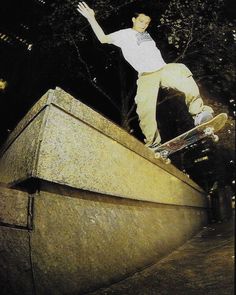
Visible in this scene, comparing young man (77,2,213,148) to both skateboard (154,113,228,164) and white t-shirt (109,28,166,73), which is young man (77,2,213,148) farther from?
skateboard (154,113,228,164)

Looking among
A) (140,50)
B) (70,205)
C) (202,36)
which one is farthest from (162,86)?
(202,36)

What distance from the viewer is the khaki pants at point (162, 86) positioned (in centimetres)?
473

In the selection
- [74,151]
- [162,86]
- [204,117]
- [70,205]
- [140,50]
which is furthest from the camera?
[162,86]

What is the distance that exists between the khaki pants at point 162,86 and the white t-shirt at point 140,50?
0.50ft

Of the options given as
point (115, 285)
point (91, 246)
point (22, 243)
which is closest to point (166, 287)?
point (115, 285)

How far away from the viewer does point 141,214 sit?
4.26m

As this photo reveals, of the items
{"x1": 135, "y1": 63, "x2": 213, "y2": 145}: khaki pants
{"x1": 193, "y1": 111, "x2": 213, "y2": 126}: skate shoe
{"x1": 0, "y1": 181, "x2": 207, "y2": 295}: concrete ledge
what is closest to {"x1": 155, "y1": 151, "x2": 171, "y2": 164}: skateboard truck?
{"x1": 135, "y1": 63, "x2": 213, "y2": 145}: khaki pants

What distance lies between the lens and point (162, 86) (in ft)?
17.0

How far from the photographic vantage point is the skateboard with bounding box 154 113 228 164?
179 inches

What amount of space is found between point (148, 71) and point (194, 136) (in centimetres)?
128

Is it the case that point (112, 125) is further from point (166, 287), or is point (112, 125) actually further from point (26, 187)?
point (166, 287)

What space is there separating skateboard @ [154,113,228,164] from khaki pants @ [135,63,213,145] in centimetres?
21

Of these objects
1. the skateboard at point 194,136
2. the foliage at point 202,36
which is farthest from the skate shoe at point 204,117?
the foliage at point 202,36

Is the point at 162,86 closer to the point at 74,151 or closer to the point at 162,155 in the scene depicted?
the point at 162,155
